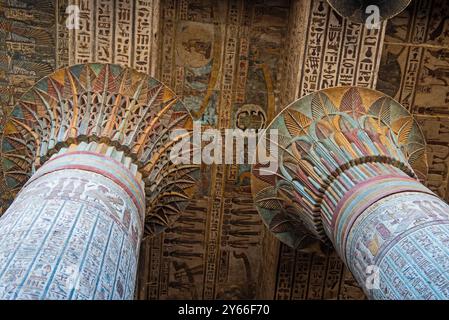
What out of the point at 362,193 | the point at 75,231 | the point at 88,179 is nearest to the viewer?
the point at 75,231

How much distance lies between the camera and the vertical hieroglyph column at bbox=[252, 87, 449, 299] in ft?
12.7

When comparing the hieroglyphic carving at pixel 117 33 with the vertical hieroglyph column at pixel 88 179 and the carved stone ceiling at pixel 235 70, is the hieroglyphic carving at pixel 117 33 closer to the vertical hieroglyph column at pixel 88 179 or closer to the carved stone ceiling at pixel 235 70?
the carved stone ceiling at pixel 235 70

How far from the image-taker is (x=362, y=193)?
464 cm

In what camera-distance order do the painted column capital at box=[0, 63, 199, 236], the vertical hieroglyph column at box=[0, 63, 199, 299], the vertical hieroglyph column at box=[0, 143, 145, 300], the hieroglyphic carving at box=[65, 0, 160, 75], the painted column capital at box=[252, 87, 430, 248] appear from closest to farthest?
the vertical hieroglyph column at box=[0, 143, 145, 300] → the vertical hieroglyph column at box=[0, 63, 199, 299] → the painted column capital at box=[252, 87, 430, 248] → the painted column capital at box=[0, 63, 199, 236] → the hieroglyphic carving at box=[65, 0, 160, 75]

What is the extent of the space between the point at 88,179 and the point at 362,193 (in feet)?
7.53

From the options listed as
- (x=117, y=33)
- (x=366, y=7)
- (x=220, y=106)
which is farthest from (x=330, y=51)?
(x=117, y=33)

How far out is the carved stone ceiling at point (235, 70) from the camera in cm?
600

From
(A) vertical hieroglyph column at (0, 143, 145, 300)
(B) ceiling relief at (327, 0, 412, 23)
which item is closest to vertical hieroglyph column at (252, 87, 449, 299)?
(B) ceiling relief at (327, 0, 412, 23)

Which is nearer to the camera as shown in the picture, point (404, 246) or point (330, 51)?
point (404, 246)

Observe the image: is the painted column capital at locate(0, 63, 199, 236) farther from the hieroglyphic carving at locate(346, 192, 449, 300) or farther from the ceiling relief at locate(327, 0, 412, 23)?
the hieroglyphic carving at locate(346, 192, 449, 300)

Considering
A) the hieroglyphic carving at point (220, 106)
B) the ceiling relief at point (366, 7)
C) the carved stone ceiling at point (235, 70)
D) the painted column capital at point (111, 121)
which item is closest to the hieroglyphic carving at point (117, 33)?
the carved stone ceiling at point (235, 70)

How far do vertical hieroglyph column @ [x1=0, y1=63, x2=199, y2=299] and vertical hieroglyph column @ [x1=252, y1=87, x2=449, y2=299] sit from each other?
3.61ft

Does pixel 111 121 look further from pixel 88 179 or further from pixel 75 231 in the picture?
pixel 75 231
